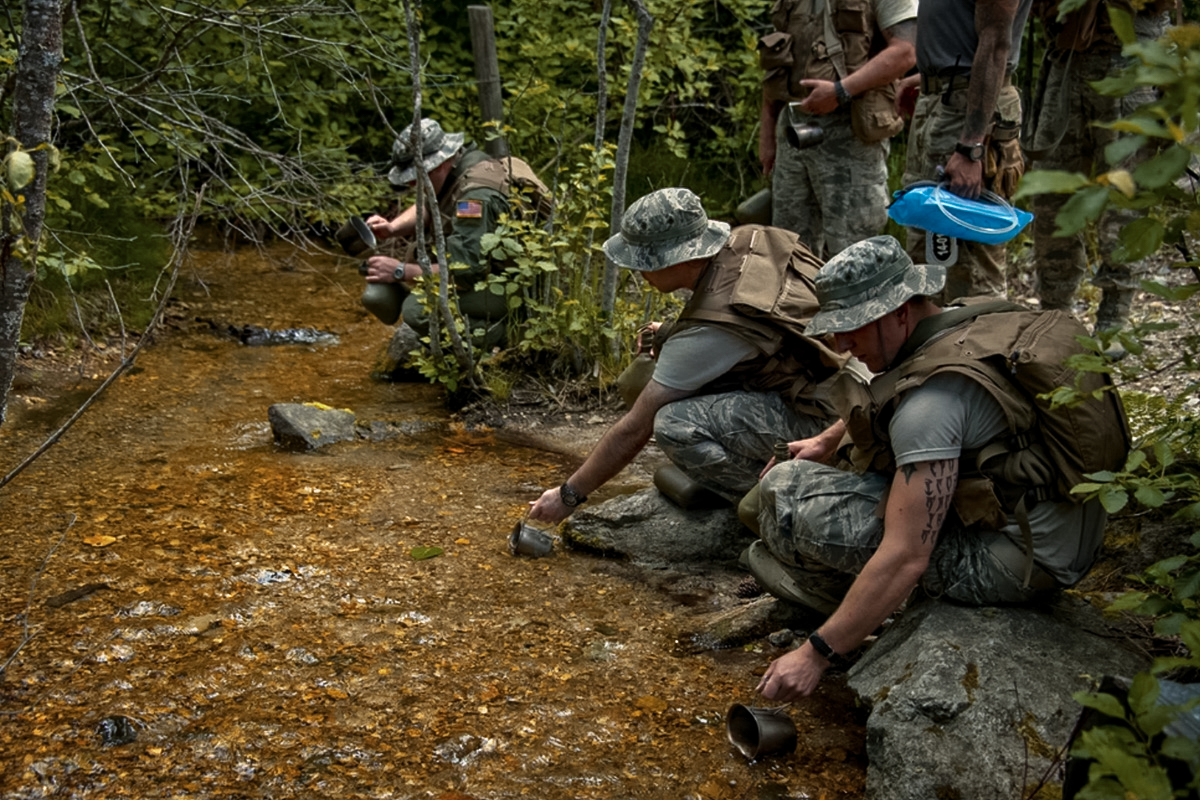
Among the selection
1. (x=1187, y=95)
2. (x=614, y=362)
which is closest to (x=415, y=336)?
(x=614, y=362)

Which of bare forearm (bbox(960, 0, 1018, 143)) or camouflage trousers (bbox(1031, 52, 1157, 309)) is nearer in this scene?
bare forearm (bbox(960, 0, 1018, 143))

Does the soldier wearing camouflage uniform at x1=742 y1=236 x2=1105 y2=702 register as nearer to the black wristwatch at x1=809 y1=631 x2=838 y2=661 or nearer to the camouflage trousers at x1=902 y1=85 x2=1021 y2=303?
the black wristwatch at x1=809 y1=631 x2=838 y2=661

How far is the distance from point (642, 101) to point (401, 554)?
17.1 feet

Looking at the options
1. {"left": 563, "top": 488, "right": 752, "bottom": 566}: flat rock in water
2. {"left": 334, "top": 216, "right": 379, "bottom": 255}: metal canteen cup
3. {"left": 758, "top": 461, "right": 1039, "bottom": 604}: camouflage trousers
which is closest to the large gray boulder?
{"left": 758, "top": 461, "right": 1039, "bottom": 604}: camouflage trousers

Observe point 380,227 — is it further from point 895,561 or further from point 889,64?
point 895,561

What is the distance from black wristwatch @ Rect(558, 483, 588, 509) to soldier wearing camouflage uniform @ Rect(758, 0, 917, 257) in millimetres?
1985

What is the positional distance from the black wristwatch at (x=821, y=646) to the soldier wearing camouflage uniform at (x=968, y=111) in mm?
2009

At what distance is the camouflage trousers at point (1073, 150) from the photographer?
442cm

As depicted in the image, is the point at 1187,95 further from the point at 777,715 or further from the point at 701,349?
the point at 701,349

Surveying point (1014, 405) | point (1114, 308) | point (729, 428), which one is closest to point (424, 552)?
point (729, 428)

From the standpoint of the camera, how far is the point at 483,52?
22.2 ft

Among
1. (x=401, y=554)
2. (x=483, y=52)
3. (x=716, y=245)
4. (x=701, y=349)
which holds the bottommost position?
(x=401, y=554)

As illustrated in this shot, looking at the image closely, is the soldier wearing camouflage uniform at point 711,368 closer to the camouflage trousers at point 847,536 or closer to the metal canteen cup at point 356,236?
the camouflage trousers at point 847,536

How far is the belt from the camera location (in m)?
4.23
